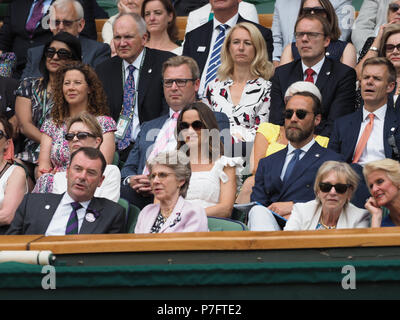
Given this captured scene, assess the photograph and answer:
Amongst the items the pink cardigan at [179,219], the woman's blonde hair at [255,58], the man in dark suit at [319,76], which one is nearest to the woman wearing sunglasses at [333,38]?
the man in dark suit at [319,76]

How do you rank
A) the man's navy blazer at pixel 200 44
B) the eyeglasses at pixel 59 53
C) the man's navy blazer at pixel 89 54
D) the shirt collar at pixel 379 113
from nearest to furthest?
the shirt collar at pixel 379 113
the eyeglasses at pixel 59 53
the man's navy blazer at pixel 200 44
the man's navy blazer at pixel 89 54

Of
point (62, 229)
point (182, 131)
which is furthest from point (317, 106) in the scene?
point (62, 229)

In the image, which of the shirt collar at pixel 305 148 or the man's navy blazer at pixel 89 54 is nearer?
the shirt collar at pixel 305 148

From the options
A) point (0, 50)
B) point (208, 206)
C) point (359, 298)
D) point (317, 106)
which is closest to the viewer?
point (359, 298)

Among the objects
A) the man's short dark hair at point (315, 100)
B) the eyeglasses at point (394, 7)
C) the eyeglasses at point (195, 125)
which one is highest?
the eyeglasses at point (394, 7)

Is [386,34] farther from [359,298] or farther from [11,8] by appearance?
[11,8]

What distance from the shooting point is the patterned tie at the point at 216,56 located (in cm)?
736

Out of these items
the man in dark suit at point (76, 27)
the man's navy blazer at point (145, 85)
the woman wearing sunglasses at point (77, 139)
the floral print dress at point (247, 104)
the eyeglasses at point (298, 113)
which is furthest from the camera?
the man in dark suit at point (76, 27)

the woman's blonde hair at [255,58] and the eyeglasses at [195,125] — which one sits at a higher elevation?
the woman's blonde hair at [255,58]

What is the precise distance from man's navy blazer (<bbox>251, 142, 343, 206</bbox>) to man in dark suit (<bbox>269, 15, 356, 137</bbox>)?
2.15 ft

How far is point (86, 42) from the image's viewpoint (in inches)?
311

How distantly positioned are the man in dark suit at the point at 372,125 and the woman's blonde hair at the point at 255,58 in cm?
102

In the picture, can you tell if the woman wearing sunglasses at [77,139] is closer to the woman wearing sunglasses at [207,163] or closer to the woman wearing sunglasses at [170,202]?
the woman wearing sunglasses at [207,163]

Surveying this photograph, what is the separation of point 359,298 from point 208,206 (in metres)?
1.62
